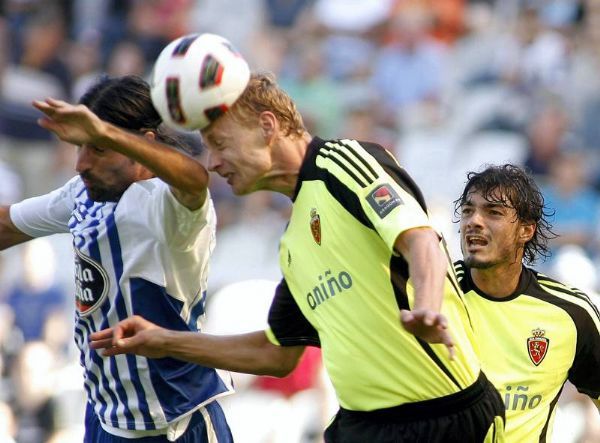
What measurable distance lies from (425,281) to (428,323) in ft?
0.75

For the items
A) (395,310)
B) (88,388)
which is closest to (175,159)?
(395,310)

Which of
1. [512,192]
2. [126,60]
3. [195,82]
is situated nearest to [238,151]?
[195,82]

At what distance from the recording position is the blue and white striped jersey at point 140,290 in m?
4.98

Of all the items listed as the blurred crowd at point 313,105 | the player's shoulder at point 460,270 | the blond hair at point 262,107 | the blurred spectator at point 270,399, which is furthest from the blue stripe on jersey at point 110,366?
the blurred crowd at point 313,105

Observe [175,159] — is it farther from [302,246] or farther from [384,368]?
[384,368]

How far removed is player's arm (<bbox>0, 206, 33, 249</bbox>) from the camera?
5.66m

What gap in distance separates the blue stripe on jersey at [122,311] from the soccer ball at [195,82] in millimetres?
667

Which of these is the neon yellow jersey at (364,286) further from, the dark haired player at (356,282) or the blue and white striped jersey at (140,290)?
the blue and white striped jersey at (140,290)

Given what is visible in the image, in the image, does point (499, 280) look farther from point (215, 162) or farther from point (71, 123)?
point (71, 123)

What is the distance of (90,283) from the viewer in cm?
510

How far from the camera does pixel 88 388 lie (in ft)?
17.4

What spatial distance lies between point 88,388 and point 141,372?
313mm

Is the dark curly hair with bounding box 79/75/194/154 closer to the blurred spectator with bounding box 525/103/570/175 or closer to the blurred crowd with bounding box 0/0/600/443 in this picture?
the blurred crowd with bounding box 0/0/600/443

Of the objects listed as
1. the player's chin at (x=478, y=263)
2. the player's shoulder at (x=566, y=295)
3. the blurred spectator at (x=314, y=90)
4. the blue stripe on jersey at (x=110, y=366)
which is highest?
the blurred spectator at (x=314, y=90)
